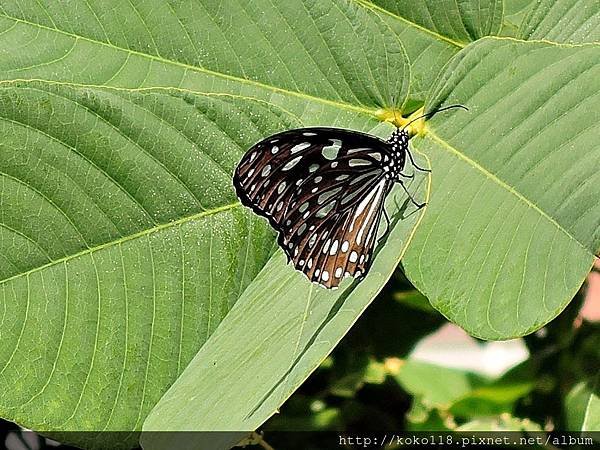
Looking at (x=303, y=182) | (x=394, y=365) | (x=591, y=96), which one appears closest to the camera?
(x=591, y=96)

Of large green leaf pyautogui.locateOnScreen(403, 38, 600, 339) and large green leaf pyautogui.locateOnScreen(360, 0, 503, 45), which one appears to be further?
large green leaf pyautogui.locateOnScreen(360, 0, 503, 45)

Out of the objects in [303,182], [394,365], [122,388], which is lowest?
[394,365]

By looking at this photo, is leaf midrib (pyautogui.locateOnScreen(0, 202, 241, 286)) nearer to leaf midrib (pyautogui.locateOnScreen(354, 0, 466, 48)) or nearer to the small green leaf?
leaf midrib (pyautogui.locateOnScreen(354, 0, 466, 48))

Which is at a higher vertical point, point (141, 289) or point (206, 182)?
point (206, 182)

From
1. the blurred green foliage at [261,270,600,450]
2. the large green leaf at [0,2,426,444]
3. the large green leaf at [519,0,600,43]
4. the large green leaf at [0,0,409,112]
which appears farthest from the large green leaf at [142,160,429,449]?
the blurred green foliage at [261,270,600,450]

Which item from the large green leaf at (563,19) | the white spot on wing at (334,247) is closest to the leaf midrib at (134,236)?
the white spot on wing at (334,247)

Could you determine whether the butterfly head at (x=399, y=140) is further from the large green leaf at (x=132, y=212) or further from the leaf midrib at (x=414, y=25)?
the leaf midrib at (x=414, y=25)

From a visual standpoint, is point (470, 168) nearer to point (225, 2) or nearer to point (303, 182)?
point (303, 182)

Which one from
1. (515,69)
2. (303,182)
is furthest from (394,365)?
(515,69)

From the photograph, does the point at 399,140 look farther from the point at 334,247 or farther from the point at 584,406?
the point at 584,406

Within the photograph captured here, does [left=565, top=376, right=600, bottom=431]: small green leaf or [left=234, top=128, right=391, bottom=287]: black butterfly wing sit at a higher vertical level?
[left=234, top=128, right=391, bottom=287]: black butterfly wing
